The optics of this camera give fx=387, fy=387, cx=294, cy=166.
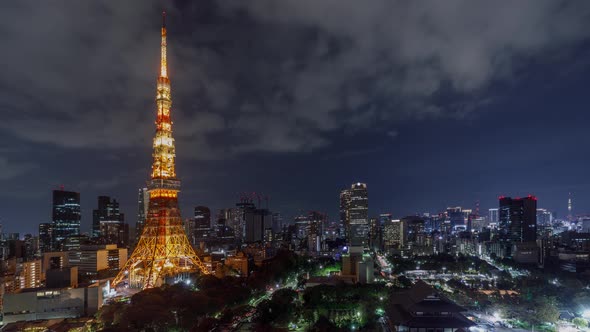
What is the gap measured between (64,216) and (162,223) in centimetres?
4290

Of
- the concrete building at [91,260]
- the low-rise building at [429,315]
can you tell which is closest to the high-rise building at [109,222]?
the concrete building at [91,260]

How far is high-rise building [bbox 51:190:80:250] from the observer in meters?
59.9

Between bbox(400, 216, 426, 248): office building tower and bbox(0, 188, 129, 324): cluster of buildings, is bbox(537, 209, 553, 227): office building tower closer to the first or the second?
bbox(400, 216, 426, 248): office building tower

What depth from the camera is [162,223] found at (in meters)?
27.6

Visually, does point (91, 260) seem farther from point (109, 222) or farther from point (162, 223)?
point (109, 222)

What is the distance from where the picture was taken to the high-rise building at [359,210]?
80.9 metres

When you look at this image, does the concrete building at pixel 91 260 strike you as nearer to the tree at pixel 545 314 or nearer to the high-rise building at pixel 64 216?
the high-rise building at pixel 64 216

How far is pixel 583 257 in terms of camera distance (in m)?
44.7

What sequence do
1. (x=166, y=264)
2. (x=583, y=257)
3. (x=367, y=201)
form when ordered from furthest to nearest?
(x=367, y=201) < (x=583, y=257) < (x=166, y=264)

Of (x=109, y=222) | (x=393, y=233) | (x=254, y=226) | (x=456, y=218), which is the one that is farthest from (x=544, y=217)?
(x=109, y=222)

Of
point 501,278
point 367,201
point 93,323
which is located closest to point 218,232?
point 367,201

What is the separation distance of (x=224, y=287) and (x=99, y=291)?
6793 mm

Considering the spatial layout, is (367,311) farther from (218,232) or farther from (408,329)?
(218,232)

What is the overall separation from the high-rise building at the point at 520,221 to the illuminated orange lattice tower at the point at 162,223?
50990 mm
